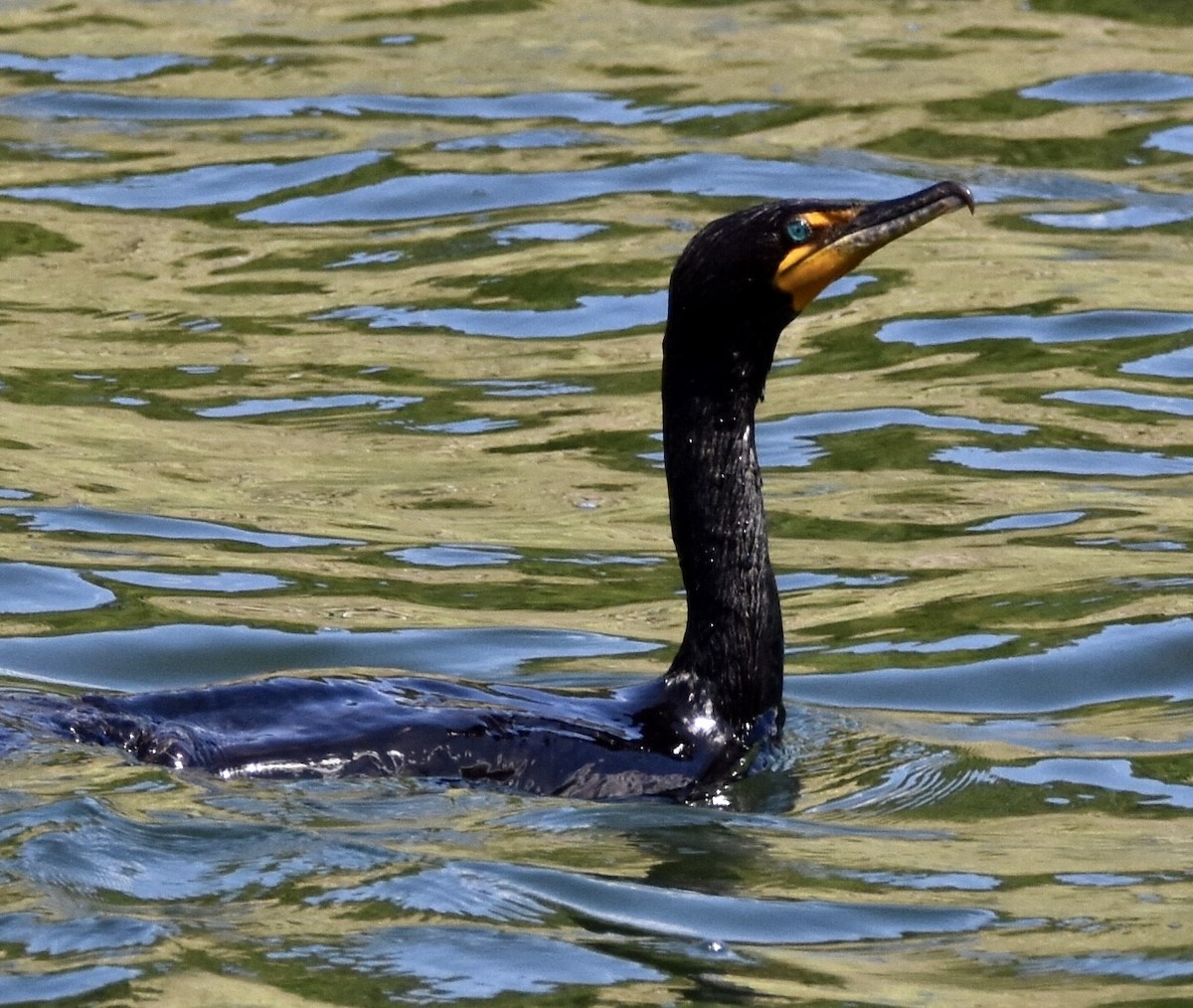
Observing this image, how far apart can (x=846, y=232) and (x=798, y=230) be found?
0.16m

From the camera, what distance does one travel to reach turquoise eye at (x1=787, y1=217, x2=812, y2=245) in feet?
22.0

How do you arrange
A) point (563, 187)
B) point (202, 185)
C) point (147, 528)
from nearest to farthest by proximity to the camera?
point (147, 528)
point (563, 187)
point (202, 185)

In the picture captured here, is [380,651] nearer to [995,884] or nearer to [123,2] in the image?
[995,884]

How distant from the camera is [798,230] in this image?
22.0 ft

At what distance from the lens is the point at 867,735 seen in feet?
23.7

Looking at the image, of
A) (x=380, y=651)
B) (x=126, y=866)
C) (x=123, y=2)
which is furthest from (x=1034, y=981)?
(x=123, y=2)

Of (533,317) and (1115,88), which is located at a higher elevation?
(1115,88)

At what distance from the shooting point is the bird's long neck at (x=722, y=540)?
6.82 metres

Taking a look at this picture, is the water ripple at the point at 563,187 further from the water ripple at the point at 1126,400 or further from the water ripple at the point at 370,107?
the water ripple at the point at 1126,400

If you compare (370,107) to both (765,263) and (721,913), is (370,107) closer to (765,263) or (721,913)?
(765,263)

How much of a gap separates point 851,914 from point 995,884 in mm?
453

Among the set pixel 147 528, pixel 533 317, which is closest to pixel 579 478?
pixel 147 528

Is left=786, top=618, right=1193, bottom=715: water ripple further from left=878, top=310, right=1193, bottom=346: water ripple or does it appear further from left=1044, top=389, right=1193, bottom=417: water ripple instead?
left=878, top=310, right=1193, bottom=346: water ripple

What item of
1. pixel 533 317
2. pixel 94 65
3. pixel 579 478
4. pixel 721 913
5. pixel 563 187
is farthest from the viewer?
pixel 94 65
